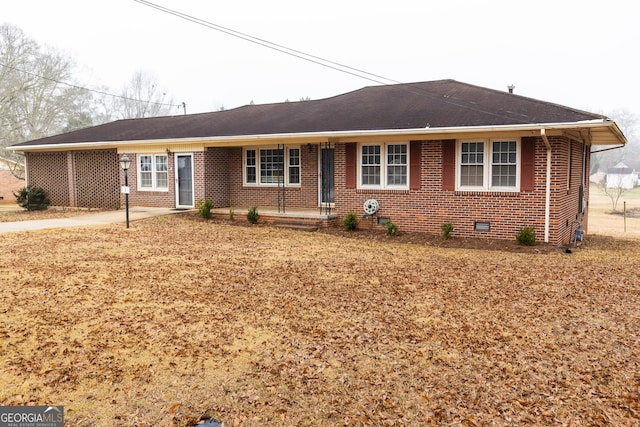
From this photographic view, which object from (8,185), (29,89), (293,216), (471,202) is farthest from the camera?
A: (29,89)

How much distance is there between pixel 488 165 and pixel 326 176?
5.26m

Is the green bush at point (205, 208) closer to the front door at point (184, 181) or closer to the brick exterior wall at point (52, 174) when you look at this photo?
the front door at point (184, 181)

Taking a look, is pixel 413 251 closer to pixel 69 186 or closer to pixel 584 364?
pixel 584 364

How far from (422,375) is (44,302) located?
16.2 ft

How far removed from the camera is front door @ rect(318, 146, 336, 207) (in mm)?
16031

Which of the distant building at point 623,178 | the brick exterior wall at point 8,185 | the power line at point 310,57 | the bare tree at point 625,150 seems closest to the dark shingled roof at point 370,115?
the power line at point 310,57

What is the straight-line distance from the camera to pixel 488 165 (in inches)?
501

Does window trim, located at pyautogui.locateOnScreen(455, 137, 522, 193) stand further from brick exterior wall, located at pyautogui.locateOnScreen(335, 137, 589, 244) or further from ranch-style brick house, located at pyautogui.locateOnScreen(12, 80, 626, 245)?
brick exterior wall, located at pyautogui.locateOnScreen(335, 137, 589, 244)

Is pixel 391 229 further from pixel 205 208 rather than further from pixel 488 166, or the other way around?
pixel 205 208

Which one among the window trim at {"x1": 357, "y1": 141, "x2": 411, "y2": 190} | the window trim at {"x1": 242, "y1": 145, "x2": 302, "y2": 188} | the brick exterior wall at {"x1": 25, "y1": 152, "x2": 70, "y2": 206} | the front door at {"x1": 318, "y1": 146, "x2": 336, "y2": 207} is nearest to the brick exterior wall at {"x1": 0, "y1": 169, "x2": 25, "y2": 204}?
the brick exterior wall at {"x1": 25, "y1": 152, "x2": 70, "y2": 206}

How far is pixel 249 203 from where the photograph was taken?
17.6 meters

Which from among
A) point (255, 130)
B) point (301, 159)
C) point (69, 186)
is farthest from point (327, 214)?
point (69, 186)

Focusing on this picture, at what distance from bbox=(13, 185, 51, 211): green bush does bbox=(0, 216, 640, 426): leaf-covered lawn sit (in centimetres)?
1172

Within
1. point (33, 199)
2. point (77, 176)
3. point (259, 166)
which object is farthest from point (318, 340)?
point (33, 199)
